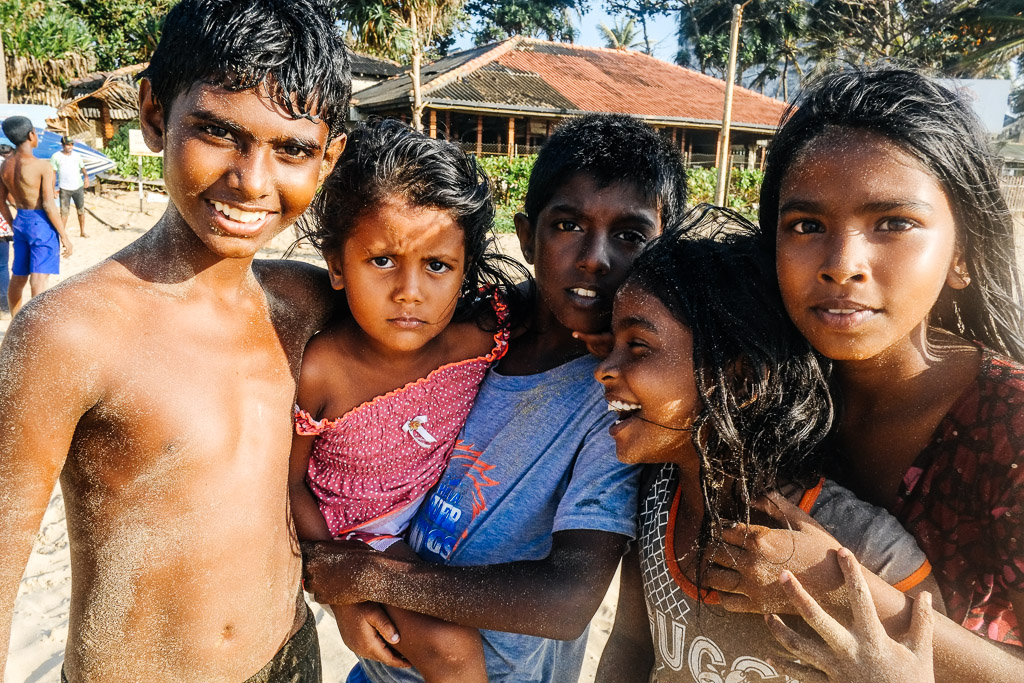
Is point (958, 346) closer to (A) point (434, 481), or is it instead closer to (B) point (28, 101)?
(A) point (434, 481)

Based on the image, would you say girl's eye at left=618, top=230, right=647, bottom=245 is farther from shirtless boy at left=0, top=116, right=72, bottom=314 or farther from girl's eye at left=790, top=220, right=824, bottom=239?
shirtless boy at left=0, top=116, right=72, bottom=314

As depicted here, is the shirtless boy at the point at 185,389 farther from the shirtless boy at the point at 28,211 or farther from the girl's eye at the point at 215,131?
the shirtless boy at the point at 28,211

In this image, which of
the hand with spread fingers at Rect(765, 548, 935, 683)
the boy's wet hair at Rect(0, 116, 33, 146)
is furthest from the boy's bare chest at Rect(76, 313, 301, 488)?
the boy's wet hair at Rect(0, 116, 33, 146)

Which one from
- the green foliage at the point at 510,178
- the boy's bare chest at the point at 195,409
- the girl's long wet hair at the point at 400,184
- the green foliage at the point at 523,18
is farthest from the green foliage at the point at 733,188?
the green foliage at the point at 523,18

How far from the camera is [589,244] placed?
1.75m

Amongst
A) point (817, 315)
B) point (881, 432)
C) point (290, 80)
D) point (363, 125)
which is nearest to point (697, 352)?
point (817, 315)

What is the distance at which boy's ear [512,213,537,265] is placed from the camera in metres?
2.00

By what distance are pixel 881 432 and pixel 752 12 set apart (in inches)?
1733

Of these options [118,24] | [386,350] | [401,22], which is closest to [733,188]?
[401,22]

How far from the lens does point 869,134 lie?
1286 millimetres

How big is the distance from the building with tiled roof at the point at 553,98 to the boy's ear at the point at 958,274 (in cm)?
1737

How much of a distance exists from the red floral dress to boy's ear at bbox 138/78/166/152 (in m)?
1.70

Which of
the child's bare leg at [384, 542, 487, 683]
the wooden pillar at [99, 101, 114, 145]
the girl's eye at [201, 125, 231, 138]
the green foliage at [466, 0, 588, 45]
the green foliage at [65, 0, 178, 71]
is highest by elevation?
the green foliage at [466, 0, 588, 45]

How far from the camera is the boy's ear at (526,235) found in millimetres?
1995
